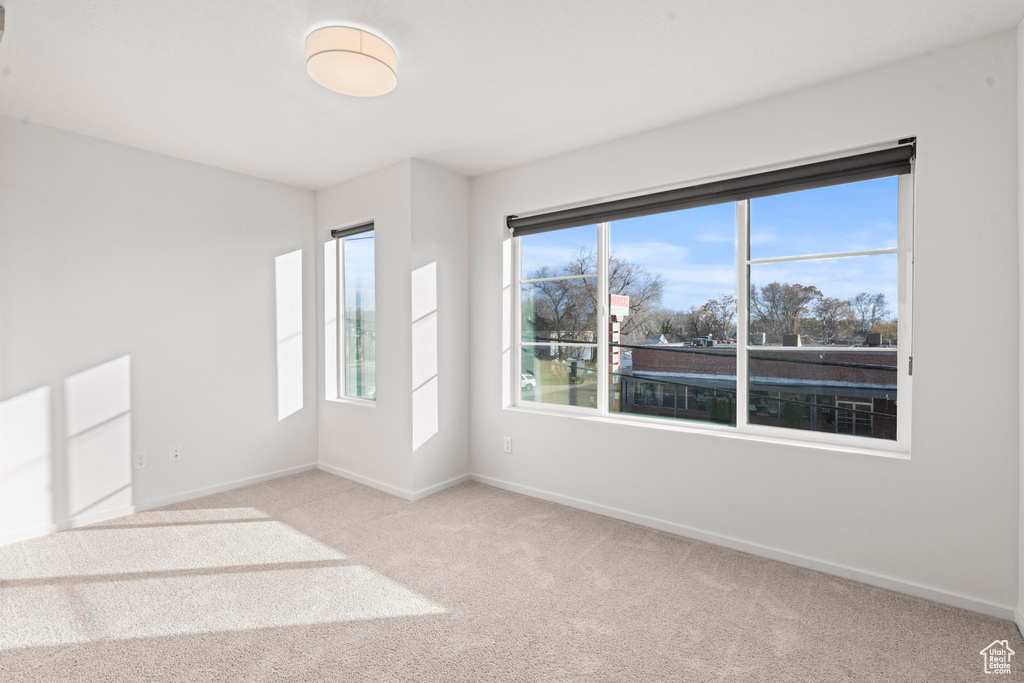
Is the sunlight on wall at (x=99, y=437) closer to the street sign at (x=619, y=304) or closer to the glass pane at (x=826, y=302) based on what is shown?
the street sign at (x=619, y=304)

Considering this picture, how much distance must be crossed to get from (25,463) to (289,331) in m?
1.90

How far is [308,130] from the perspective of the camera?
3.21 meters

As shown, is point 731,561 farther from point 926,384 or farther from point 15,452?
point 15,452

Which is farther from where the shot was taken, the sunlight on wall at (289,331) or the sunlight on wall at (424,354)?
the sunlight on wall at (289,331)

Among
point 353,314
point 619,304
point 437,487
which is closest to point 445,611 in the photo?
point 437,487

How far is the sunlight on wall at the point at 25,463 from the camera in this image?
2.98 meters

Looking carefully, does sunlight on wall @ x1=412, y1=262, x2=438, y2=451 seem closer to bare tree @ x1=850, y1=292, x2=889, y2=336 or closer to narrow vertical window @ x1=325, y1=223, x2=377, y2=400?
narrow vertical window @ x1=325, y1=223, x2=377, y2=400

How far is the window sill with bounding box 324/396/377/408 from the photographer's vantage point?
4277 millimetres

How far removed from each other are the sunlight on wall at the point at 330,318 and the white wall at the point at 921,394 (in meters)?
2.76

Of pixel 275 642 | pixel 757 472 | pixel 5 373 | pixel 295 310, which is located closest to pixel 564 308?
pixel 757 472

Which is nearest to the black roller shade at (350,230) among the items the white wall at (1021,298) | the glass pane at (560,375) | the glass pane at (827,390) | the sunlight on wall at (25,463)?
the glass pane at (560,375)

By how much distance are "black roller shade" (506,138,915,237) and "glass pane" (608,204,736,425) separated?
0.44ft

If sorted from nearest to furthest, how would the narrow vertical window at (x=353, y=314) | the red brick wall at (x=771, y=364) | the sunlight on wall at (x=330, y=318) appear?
1. the red brick wall at (x=771, y=364)
2. the narrow vertical window at (x=353, y=314)
3. the sunlight on wall at (x=330, y=318)

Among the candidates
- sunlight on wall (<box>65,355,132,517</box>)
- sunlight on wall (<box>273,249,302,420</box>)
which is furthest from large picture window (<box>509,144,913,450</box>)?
sunlight on wall (<box>65,355,132,517</box>)
